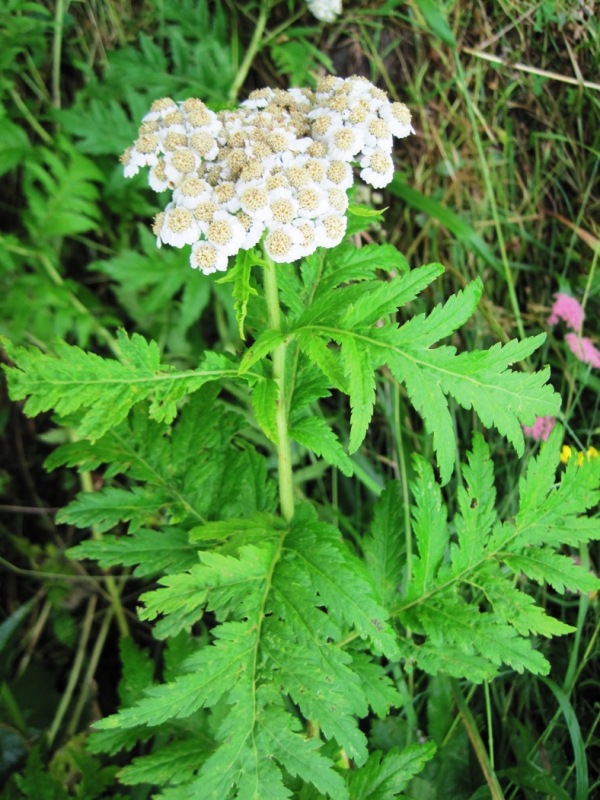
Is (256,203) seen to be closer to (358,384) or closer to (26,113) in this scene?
(358,384)

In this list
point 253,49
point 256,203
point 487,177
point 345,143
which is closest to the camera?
point 256,203

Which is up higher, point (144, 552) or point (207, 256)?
point (207, 256)

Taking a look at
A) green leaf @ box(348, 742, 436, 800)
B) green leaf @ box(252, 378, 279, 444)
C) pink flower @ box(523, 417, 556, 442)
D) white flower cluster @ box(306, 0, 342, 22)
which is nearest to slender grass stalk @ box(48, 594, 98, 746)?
green leaf @ box(348, 742, 436, 800)

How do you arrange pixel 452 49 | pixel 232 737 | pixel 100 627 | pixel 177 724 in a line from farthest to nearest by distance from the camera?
pixel 100 627, pixel 452 49, pixel 177 724, pixel 232 737

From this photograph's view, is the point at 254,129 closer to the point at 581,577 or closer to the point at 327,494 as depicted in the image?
the point at 581,577

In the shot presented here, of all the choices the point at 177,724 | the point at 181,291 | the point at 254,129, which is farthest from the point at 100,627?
the point at 254,129

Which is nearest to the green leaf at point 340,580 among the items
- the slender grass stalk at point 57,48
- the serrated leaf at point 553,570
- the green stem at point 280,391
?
the green stem at point 280,391

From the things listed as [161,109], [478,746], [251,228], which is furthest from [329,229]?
[478,746]
